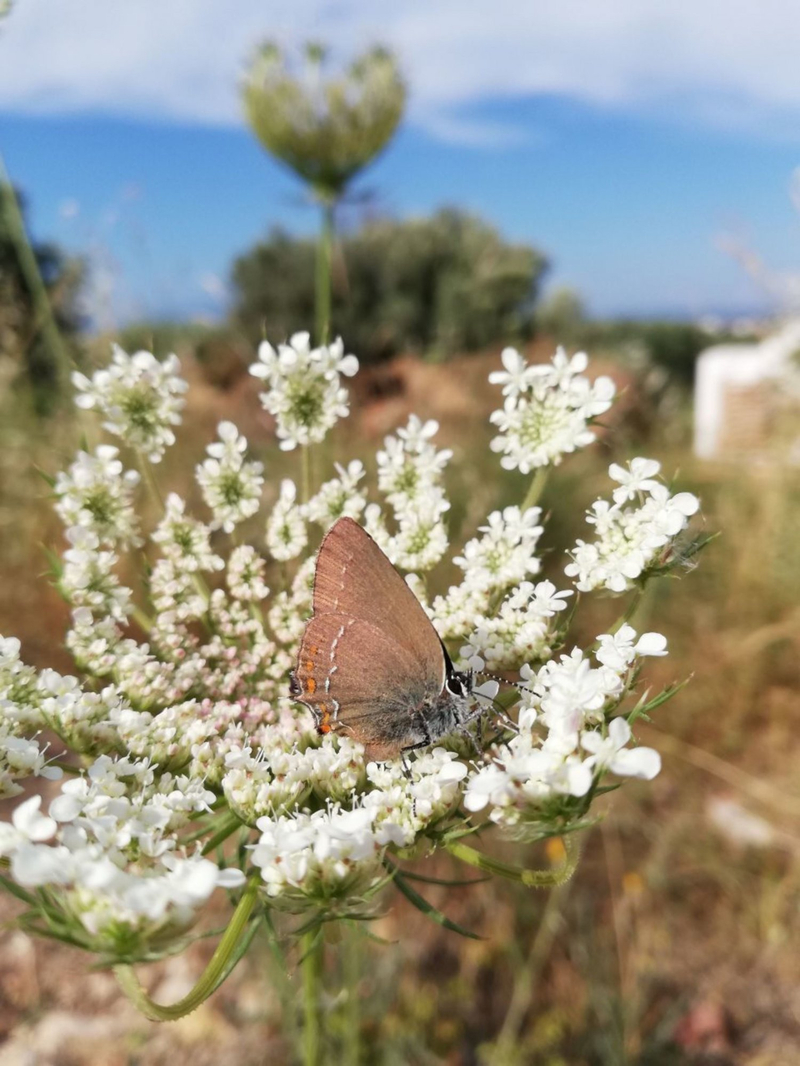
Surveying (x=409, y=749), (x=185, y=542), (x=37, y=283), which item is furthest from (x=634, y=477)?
(x=37, y=283)

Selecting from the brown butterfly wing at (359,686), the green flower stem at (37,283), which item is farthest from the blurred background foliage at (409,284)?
the brown butterfly wing at (359,686)

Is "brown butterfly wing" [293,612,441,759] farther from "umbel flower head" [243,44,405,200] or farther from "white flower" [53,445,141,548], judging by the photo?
"umbel flower head" [243,44,405,200]

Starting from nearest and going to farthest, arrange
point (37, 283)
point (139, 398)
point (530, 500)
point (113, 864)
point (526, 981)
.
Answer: point (113, 864) < point (530, 500) < point (139, 398) < point (526, 981) < point (37, 283)

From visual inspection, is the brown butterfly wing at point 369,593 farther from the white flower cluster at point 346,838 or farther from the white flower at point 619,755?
the white flower at point 619,755

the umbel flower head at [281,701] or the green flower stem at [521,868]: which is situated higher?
the umbel flower head at [281,701]

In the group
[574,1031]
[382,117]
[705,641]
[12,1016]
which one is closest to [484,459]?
[705,641]

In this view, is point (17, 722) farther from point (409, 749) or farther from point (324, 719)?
point (409, 749)
